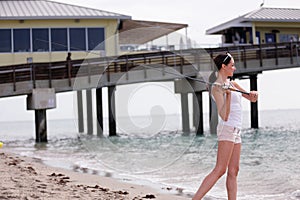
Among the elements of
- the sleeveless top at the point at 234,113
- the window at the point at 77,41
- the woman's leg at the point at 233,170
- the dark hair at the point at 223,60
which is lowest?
the woman's leg at the point at 233,170

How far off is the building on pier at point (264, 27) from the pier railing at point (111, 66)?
17.5 feet

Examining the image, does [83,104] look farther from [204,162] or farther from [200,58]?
[204,162]

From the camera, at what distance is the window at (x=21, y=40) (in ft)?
86.9

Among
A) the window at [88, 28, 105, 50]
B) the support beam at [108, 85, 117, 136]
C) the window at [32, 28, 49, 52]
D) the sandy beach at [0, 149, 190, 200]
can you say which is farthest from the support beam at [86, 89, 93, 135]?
the sandy beach at [0, 149, 190, 200]

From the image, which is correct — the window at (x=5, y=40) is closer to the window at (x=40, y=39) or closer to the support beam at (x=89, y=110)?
the window at (x=40, y=39)

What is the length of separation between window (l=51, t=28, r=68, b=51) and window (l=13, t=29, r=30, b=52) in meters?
1.05

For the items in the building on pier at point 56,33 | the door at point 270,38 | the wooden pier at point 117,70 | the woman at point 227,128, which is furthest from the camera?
the door at point 270,38

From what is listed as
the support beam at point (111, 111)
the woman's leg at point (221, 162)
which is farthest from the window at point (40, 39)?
the woman's leg at point (221, 162)

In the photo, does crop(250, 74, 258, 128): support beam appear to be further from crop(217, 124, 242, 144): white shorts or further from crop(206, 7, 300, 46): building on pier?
crop(217, 124, 242, 144): white shorts

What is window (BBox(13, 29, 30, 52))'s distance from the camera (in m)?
26.5

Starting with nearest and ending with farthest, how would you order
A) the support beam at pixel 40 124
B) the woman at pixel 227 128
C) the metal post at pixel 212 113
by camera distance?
1. the woman at pixel 227 128
2. the metal post at pixel 212 113
3. the support beam at pixel 40 124

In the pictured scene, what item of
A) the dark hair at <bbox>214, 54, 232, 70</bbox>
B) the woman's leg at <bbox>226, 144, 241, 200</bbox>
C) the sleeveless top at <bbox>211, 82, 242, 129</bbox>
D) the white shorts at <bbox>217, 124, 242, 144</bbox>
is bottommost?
the woman's leg at <bbox>226, 144, 241, 200</bbox>

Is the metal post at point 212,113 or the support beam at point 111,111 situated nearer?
the metal post at point 212,113

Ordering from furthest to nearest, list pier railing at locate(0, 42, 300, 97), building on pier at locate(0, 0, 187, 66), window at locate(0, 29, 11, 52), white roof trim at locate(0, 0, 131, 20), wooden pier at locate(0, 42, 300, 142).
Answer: white roof trim at locate(0, 0, 131, 20) → building on pier at locate(0, 0, 187, 66) → window at locate(0, 29, 11, 52) → wooden pier at locate(0, 42, 300, 142) → pier railing at locate(0, 42, 300, 97)
